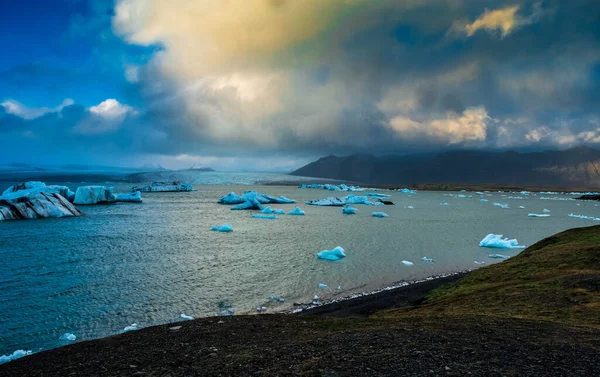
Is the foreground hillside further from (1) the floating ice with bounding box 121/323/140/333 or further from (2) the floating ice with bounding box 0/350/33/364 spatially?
(1) the floating ice with bounding box 121/323/140/333

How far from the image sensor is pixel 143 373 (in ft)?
19.7

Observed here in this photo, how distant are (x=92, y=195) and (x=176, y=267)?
52684 millimetres

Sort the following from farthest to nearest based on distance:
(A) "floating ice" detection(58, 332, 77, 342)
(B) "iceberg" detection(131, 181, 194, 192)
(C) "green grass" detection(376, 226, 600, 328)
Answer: (B) "iceberg" detection(131, 181, 194, 192), (A) "floating ice" detection(58, 332, 77, 342), (C) "green grass" detection(376, 226, 600, 328)

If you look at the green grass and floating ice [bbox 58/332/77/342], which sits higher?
the green grass

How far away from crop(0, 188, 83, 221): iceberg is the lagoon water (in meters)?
1.80

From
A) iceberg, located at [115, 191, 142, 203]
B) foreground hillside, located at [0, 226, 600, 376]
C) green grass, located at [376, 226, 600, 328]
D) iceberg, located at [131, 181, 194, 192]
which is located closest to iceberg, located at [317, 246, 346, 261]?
green grass, located at [376, 226, 600, 328]

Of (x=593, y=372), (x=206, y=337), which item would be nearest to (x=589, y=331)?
(x=593, y=372)

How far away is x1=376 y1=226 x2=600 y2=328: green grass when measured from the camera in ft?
29.0

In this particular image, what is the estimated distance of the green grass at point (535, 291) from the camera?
8.85 m

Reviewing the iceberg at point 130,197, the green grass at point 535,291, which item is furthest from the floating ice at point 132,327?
the iceberg at point 130,197

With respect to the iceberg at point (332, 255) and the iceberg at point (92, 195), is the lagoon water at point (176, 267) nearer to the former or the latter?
the iceberg at point (332, 255)

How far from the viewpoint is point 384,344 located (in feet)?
21.1

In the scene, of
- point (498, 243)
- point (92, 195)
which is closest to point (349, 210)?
point (498, 243)

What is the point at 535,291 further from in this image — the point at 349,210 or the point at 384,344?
the point at 349,210
